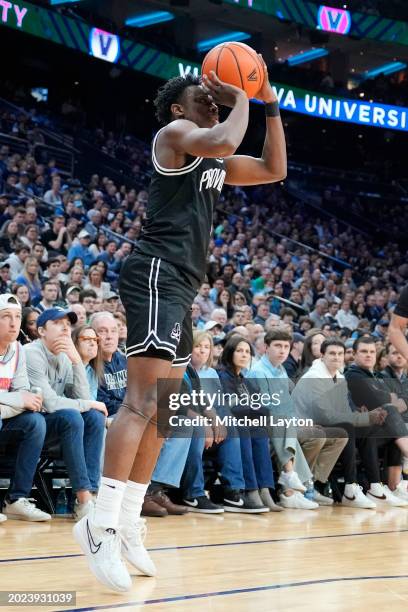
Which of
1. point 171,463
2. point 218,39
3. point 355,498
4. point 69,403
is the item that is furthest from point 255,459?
point 218,39

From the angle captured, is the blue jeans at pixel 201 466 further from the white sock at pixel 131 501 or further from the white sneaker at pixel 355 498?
the white sock at pixel 131 501

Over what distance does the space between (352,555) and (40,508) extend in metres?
2.53

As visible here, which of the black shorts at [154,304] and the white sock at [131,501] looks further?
the white sock at [131,501]

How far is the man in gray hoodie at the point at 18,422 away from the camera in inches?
221

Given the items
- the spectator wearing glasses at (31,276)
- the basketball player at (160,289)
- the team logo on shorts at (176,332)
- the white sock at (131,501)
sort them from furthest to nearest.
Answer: the spectator wearing glasses at (31,276)
the white sock at (131,501)
the team logo on shorts at (176,332)
the basketball player at (160,289)

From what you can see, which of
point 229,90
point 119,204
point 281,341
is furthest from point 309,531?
point 119,204

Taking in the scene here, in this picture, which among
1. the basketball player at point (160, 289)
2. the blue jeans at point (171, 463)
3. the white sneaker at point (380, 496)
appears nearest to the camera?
the basketball player at point (160, 289)

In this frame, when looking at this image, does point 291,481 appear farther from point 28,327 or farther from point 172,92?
point 172,92

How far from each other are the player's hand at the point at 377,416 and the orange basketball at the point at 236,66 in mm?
4398

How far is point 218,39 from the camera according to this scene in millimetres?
25125

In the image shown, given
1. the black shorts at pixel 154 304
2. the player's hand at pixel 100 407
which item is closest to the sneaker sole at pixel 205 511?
the player's hand at pixel 100 407

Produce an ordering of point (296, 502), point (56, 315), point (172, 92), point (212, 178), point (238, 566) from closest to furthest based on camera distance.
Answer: point (212, 178)
point (172, 92)
point (238, 566)
point (56, 315)
point (296, 502)

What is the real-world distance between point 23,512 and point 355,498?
10.2 feet

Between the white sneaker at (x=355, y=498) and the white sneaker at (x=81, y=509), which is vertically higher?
the white sneaker at (x=81, y=509)
